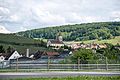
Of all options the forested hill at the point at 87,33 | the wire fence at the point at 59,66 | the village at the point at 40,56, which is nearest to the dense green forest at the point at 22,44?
the village at the point at 40,56

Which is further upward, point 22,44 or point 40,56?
point 22,44

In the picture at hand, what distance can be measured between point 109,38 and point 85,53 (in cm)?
8705

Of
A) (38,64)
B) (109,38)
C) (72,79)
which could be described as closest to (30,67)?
(38,64)

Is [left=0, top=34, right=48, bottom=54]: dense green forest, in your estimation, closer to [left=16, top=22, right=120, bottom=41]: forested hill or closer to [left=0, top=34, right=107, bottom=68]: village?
[left=0, top=34, right=107, bottom=68]: village

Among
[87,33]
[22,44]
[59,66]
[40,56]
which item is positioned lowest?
[59,66]

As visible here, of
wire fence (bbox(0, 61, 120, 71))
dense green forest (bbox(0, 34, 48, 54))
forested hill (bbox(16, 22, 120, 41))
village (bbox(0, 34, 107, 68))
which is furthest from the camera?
forested hill (bbox(16, 22, 120, 41))

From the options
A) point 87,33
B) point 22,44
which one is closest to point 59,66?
point 22,44

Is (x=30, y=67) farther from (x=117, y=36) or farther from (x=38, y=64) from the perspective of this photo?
(x=117, y=36)

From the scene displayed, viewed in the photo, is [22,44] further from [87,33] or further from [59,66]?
[59,66]

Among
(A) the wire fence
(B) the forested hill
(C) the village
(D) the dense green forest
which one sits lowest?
(A) the wire fence

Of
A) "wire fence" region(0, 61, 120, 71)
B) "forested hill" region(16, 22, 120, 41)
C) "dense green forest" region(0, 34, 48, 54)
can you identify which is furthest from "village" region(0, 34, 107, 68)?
"forested hill" region(16, 22, 120, 41)

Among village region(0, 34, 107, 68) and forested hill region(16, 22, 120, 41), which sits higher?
forested hill region(16, 22, 120, 41)

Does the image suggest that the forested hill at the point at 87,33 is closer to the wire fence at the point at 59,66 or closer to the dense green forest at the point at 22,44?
the dense green forest at the point at 22,44

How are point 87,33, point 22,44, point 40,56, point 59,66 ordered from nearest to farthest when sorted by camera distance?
1. point 59,66
2. point 40,56
3. point 22,44
4. point 87,33
